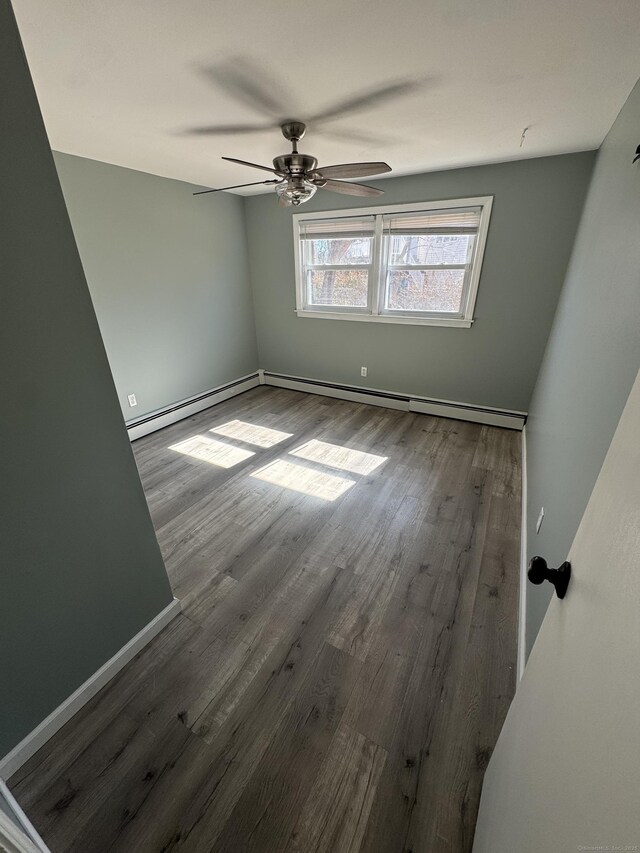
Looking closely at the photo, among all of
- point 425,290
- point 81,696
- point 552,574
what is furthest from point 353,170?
point 81,696

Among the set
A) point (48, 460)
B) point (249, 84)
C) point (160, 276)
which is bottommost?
point (48, 460)

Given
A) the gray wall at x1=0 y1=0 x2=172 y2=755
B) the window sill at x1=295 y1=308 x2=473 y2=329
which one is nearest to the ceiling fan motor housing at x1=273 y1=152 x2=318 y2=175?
the gray wall at x1=0 y1=0 x2=172 y2=755

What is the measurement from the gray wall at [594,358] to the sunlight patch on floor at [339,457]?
3.96 ft

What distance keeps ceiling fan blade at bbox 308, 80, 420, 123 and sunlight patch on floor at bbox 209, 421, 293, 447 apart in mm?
2375

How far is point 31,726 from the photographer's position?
1197 millimetres

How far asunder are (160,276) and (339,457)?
8.08ft

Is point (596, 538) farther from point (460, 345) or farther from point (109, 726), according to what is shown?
point (460, 345)

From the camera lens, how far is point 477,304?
326cm

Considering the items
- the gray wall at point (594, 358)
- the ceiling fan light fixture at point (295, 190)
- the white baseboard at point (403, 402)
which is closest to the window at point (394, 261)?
the white baseboard at point (403, 402)

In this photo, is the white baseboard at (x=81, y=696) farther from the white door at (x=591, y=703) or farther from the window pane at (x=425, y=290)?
the window pane at (x=425, y=290)

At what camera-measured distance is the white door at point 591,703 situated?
34 cm

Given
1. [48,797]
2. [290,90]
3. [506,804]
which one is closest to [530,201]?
[290,90]

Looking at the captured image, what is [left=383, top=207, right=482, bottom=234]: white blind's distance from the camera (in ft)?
10.0

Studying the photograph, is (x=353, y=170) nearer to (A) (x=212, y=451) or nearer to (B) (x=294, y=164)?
(B) (x=294, y=164)
